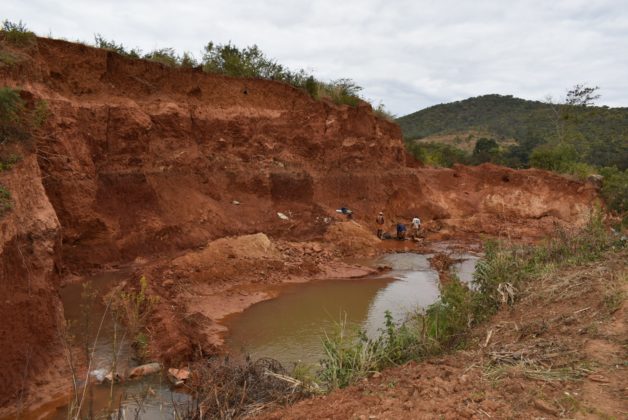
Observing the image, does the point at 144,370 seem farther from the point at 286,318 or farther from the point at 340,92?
the point at 340,92

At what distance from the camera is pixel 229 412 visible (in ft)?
15.4

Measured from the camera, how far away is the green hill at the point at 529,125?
30.3 meters

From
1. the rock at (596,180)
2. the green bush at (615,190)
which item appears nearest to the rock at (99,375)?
the green bush at (615,190)

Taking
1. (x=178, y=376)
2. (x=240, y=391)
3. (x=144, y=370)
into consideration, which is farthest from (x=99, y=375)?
(x=240, y=391)

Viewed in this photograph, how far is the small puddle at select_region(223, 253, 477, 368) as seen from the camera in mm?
7934

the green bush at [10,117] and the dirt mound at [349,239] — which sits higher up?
the green bush at [10,117]

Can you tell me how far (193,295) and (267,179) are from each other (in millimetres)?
6763

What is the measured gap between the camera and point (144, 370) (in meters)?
6.62

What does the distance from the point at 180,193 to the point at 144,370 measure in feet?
26.2

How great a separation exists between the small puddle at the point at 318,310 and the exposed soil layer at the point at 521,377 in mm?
2287

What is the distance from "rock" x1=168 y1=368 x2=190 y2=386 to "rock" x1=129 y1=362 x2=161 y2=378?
232 millimetres

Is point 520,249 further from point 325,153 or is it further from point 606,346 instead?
point 325,153

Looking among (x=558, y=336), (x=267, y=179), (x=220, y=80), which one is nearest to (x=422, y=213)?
(x=267, y=179)

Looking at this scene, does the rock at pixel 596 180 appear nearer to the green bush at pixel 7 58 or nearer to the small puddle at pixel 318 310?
the small puddle at pixel 318 310
